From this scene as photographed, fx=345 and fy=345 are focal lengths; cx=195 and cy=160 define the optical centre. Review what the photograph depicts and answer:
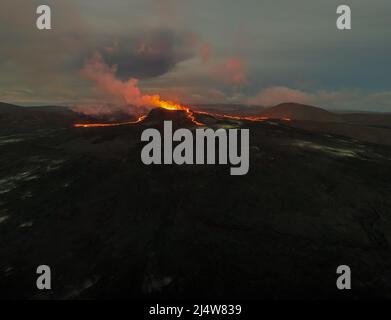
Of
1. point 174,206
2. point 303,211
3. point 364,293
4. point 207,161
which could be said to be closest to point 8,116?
point 207,161

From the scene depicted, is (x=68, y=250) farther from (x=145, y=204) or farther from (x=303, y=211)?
(x=303, y=211)

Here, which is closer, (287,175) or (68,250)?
(68,250)

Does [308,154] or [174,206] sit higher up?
[308,154]

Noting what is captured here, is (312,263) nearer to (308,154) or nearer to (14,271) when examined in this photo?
(14,271)

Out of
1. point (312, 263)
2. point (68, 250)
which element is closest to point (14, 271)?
point (68, 250)

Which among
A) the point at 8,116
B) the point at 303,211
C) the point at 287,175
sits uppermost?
the point at 8,116

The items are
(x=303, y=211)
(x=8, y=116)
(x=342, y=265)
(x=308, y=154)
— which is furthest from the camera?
(x=8, y=116)
